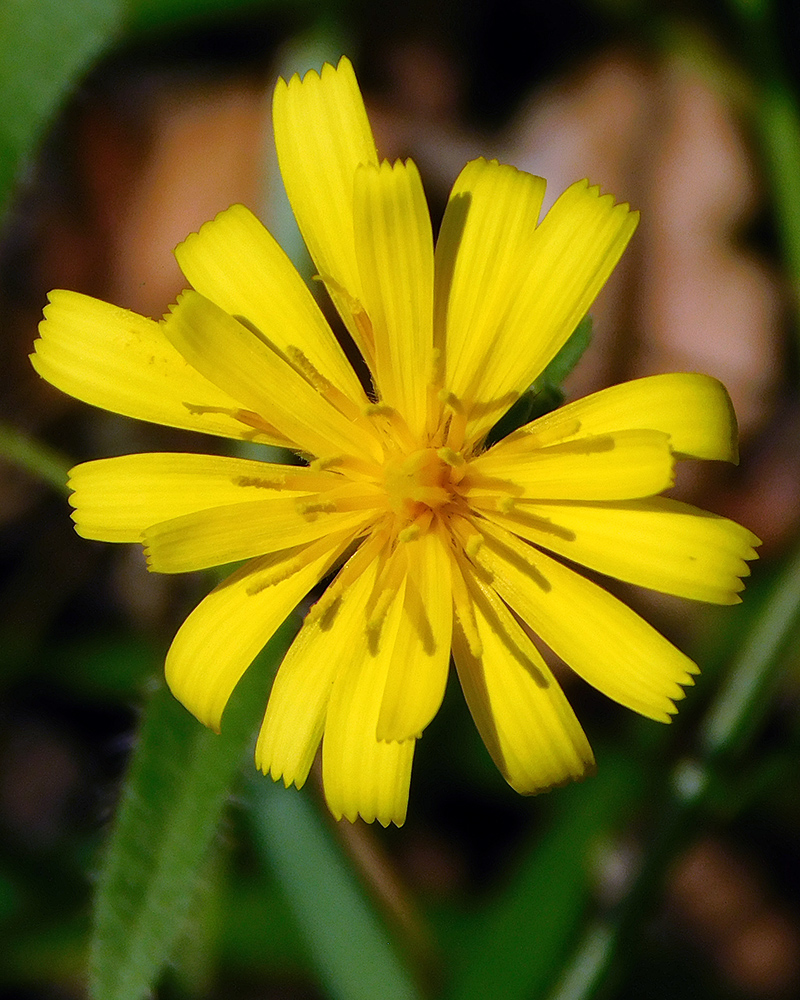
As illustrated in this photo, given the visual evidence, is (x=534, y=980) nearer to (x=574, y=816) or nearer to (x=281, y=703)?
(x=574, y=816)

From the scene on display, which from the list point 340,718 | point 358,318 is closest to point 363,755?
point 340,718

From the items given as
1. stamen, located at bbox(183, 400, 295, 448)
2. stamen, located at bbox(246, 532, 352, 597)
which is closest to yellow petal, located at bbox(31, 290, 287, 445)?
stamen, located at bbox(183, 400, 295, 448)

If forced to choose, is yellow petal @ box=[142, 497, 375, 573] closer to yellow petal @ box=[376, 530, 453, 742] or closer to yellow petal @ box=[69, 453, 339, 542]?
yellow petal @ box=[69, 453, 339, 542]

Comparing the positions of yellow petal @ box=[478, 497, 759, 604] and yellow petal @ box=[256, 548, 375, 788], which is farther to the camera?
yellow petal @ box=[256, 548, 375, 788]

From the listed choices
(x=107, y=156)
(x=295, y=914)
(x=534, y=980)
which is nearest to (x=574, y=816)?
(x=534, y=980)

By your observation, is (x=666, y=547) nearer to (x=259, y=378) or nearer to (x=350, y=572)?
(x=350, y=572)
